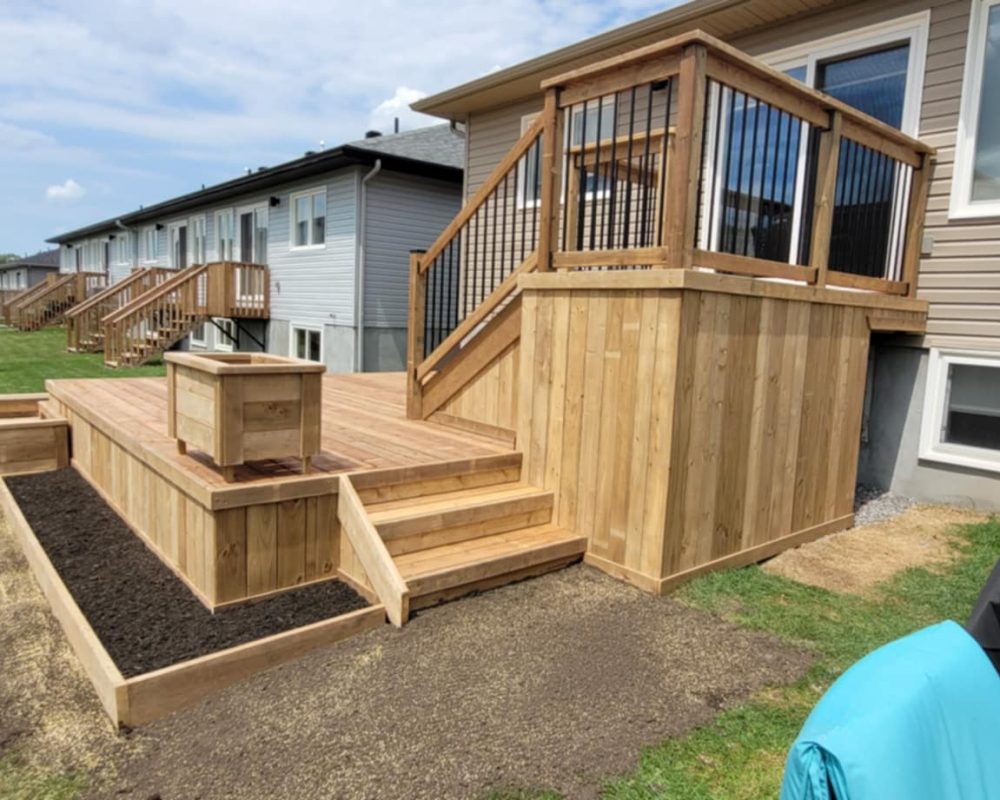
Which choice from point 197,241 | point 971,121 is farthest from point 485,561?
point 197,241

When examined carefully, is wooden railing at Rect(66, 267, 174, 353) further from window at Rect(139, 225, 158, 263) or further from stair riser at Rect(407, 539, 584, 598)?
stair riser at Rect(407, 539, 584, 598)

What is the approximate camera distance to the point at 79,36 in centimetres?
874

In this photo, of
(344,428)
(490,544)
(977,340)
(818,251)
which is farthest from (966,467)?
(344,428)

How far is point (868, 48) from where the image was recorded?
5.79 metres

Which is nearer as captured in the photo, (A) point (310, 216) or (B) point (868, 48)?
(B) point (868, 48)

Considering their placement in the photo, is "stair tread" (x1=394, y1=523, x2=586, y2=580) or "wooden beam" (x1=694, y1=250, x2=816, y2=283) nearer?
"stair tread" (x1=394, y1=523, x2=586, y2=580)

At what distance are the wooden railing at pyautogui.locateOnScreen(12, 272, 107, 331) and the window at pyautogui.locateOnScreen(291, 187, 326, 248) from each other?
45.1 feet

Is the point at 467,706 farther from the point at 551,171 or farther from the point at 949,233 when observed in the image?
the point at 949,233

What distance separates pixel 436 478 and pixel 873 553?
2847 mm

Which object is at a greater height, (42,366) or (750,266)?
(750,266)

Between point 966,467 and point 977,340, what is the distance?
96 cm

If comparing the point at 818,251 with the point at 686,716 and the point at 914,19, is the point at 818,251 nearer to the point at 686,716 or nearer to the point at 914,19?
the point at 914,19

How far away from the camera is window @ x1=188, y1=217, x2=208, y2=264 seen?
17672 mm

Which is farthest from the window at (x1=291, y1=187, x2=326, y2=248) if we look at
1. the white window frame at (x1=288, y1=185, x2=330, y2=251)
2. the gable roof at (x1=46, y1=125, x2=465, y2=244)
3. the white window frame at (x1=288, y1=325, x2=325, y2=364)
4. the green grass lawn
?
the green grass lawn
